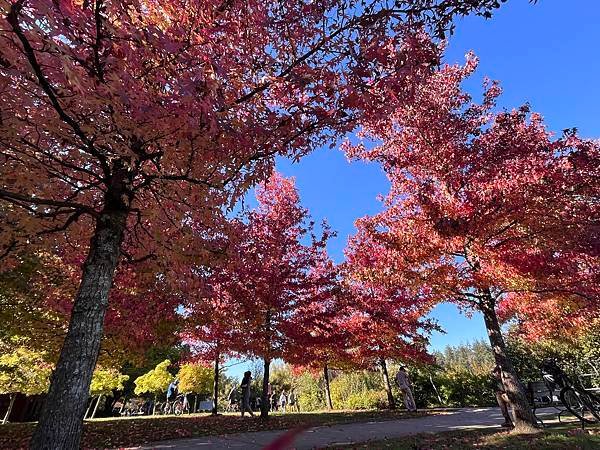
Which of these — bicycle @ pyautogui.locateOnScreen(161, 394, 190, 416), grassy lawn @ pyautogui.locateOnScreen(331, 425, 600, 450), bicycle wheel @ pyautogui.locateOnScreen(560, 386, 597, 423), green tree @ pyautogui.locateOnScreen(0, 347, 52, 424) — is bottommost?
grassy lawn @ pyautogui.locateOnScreen(331, 425, 600, 450)

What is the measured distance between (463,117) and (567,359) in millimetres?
23509

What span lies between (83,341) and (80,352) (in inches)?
4.4

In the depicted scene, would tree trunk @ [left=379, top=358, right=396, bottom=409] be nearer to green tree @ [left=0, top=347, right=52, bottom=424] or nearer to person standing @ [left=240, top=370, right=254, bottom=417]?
person standing @ [left=240, top=370, right=254, bottom=417]

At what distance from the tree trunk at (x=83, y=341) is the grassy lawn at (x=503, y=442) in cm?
478

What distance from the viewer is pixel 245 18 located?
4.54 metres

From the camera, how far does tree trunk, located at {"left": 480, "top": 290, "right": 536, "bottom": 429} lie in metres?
8.37

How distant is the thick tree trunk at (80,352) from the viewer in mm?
3637

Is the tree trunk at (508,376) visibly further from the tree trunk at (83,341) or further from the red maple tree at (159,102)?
the tree trunk at (83,341)

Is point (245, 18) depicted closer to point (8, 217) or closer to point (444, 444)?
point (8, 217)

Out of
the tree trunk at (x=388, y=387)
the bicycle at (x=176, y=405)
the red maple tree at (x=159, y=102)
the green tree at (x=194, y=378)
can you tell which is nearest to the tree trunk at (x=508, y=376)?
the red maple tree at (x=159, y=102)

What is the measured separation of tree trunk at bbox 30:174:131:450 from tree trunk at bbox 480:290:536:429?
8923mm

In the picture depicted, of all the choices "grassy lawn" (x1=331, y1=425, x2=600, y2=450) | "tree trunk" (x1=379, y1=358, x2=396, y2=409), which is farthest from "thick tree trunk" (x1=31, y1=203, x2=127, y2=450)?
"tree trunk" (x1=379, y1=358, x2=396, y2=409)

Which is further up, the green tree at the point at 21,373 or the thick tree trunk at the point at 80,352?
the green tree at the point at 21,373

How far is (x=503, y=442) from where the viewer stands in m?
6.84
